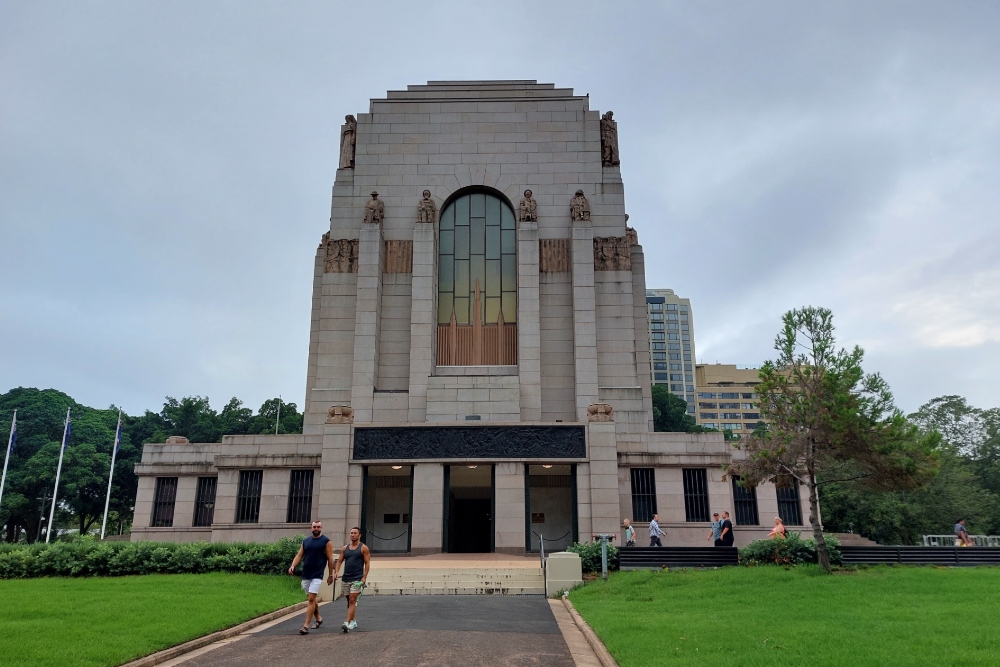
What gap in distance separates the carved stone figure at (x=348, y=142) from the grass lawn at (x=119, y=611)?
82.0 ft

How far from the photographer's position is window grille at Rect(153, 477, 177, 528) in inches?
1347

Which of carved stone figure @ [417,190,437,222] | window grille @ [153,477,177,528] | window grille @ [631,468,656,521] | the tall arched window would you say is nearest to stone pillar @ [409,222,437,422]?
carved stone figure @ [417,190,437,222]

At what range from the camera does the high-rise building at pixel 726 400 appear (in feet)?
465

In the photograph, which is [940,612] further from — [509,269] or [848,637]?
[509,269]

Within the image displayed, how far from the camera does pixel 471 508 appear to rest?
34.3 meters

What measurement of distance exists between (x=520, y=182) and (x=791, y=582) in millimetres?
25939

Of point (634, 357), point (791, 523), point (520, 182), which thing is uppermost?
point (520, 182)

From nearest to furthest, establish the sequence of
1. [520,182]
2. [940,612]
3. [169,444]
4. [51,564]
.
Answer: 1. [940,612]
2. [51,564]
3. [169,444]
4. [520,182]

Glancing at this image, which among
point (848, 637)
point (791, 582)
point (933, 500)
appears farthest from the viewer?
point (933, 500)

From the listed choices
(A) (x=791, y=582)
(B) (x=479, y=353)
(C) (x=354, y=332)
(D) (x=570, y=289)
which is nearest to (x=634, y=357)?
(D) (x=570, y=289)

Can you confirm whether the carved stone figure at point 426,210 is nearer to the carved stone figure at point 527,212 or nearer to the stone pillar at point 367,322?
the stone pillar at point 367,322

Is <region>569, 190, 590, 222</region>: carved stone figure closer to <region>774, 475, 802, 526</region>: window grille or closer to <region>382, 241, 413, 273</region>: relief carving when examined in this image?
<region>382, 241, 413, 273</region>: relief carving

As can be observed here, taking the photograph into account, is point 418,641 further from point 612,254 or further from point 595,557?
point 612,254

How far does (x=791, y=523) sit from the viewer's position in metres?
32.8
